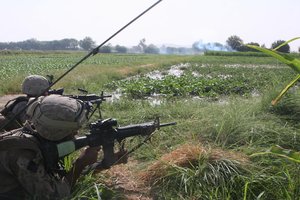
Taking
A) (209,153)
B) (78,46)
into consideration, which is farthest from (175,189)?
(78,46)

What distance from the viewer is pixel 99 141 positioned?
10.5 feet

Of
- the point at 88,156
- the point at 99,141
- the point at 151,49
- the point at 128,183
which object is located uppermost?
the point at 99,141

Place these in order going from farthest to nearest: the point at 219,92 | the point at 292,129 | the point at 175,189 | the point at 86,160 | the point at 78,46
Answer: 1. the point at 78,46
2. the point at 219,92
3. the point at 292,129
4. the point at 175,189
5. the point at 86,160

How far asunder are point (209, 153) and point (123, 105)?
205 inches

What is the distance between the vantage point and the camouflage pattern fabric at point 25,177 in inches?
107

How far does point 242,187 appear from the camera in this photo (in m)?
3.27

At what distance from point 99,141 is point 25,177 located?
0.72m

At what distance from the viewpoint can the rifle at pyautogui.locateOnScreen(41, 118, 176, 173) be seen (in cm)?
287

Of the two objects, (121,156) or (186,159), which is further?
(186,159)

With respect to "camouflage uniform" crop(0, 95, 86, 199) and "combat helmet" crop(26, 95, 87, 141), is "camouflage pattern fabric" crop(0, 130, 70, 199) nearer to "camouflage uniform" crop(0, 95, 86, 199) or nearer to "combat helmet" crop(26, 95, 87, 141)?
"camouflage uniform" crop(0, 95, 86, 199)

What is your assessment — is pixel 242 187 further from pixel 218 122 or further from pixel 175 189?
pixel 218 122

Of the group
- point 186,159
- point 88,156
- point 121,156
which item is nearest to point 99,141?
point 88,156

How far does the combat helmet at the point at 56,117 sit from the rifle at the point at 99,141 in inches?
3.4

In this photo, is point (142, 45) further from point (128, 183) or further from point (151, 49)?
point (128, 183)
